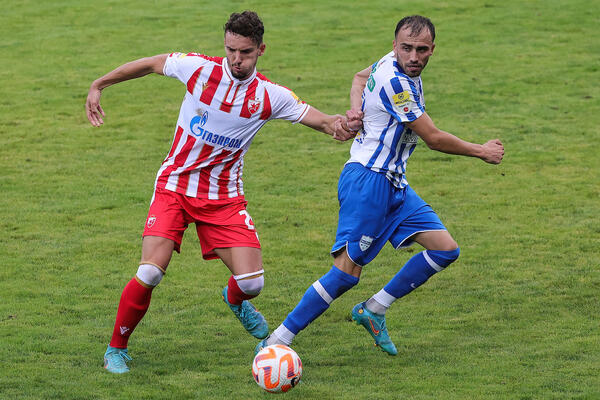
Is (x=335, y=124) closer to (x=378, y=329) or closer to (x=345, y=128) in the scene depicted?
(x=345, y=128)

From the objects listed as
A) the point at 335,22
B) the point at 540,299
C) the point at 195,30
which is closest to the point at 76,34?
the point at 195,30

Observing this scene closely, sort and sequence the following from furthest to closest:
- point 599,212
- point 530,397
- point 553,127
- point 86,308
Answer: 1. point 553,127
2. point 599,212
3. point 86,308
4. point 530,397

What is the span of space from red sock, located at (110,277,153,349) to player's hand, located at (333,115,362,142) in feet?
5.74

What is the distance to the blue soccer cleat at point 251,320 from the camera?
736 cm

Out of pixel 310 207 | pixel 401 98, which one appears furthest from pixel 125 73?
pixel 310 207

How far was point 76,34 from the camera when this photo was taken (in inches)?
741

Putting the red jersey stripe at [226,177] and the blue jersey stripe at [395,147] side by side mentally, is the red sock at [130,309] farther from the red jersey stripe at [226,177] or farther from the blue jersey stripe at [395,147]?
the blue jersey stripe at [395,147]

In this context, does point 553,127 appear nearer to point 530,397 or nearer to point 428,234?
point 428,234

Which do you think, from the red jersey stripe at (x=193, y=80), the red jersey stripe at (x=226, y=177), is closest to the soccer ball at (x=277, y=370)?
the red jersey stripe at (x=226, y=177)

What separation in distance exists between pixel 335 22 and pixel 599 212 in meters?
9.87

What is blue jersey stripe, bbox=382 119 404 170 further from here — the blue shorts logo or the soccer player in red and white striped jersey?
the blue shorts logo

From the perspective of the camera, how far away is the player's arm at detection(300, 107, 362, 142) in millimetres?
6578

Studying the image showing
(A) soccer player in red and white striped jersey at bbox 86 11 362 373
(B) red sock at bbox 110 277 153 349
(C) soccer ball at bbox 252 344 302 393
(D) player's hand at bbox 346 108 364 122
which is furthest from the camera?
(A) soccer player in red and white striped jersey at bbox 86 11 362 373

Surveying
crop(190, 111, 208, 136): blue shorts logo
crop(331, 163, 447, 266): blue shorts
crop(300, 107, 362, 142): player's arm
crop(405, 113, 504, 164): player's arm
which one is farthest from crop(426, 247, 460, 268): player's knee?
crop(190, 111, 208, 136): blue shorts logo
